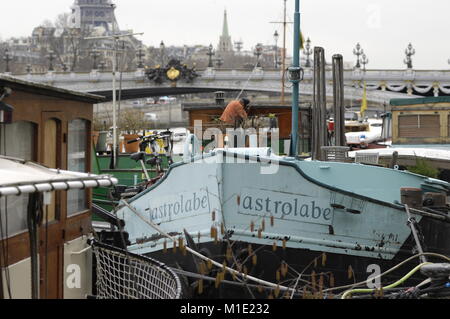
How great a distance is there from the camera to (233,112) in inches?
480

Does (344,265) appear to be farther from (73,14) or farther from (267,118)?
(73,14)

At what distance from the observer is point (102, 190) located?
13188 mm

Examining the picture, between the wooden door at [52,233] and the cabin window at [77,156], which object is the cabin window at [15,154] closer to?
the wooden door at [52,233]

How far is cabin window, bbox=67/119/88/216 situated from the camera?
7662 mm

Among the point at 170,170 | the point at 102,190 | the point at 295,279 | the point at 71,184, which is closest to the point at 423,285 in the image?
the point at 295,279

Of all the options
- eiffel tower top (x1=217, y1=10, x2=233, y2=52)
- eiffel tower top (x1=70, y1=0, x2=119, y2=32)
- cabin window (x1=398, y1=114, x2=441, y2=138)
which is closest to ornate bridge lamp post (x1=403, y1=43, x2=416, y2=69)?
cabin window (x1=398, y1=114, x2=441, y2=138)

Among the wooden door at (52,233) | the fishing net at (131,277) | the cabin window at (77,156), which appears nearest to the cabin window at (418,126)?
the cabin window at (77,156)

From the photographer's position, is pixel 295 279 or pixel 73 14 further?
pixel 73 14

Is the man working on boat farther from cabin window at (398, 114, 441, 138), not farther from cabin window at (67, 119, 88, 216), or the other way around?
cabin window at (398, 114, 441, 138)

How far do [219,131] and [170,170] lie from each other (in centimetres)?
279

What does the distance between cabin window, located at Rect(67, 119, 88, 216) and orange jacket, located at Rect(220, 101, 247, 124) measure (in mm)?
4081

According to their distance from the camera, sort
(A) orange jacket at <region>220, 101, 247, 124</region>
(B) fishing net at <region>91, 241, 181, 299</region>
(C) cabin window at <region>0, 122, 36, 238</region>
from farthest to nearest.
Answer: (A) orange jacket at <region>220, 101, 247, 124</region> → (B) fishing net at <region>91, 241, 181, 299</region> → (C) cabin window at <region>0, 122, 36, 238</region>

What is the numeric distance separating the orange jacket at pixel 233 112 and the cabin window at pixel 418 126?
6379mm

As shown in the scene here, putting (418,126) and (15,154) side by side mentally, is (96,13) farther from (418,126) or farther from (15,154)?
(15,154)
